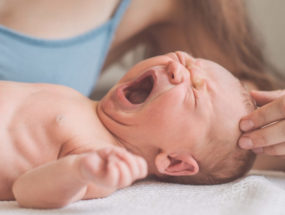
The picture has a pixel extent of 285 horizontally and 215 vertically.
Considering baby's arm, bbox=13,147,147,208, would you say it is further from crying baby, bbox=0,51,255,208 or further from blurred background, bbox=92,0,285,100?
blurred background, bbox=92,0,285,100

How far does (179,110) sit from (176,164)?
12 centimetres

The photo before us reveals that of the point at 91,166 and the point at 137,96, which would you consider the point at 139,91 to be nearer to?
the point at 137,96

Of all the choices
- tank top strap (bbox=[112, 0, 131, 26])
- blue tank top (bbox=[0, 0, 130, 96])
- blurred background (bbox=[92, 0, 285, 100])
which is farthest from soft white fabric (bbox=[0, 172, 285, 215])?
blurred background (bbox=[92, 0, 285, 100])

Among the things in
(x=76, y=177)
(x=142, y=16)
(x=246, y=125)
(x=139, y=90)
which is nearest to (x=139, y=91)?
(x=139, y=90)

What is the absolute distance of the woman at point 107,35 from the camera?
1254 millimetres

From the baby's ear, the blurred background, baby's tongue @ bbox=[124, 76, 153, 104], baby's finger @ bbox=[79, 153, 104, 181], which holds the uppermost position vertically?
baby's finger @ bbox=[79, 153, 104, 181]

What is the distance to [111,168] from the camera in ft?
2.12

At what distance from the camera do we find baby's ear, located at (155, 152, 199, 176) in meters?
0.93

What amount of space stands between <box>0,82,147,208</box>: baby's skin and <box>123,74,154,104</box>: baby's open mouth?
88 mm

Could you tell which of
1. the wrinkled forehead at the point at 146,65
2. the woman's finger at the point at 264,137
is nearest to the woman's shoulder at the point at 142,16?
the wrinkled forehead at the point at 146,65

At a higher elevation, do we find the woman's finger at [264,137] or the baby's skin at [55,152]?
the baby's skin at [55,152]

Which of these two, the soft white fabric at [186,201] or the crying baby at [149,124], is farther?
the crying baby at [149,124]

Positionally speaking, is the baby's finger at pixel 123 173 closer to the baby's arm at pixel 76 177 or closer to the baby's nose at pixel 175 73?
the baby's arm at pixel 76 177

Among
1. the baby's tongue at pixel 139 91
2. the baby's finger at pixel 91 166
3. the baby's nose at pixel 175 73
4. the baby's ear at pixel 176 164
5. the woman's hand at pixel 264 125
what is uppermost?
the baby's finger at pixel 91 166
